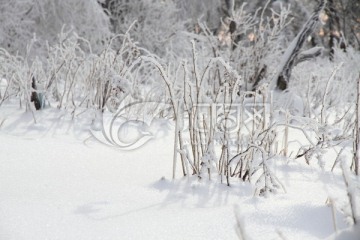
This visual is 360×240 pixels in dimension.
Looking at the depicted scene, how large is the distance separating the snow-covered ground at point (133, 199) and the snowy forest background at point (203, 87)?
6 cm

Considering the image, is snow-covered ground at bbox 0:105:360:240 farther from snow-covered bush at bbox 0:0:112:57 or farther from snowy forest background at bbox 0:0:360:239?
snow-covered bush at bbox 0:0:112:57

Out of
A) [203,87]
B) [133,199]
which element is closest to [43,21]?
[203,87]

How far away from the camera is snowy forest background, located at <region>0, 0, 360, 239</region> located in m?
1.29

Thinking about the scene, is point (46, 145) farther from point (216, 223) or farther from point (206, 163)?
point (216, 223)

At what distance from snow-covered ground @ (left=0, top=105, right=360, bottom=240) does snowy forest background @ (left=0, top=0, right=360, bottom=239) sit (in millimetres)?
61

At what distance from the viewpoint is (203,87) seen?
229cm

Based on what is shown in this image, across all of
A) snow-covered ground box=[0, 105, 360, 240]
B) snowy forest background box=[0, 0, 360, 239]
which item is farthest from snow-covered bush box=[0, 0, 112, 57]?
snow-covered ground box=[0, 105, 360, 240]

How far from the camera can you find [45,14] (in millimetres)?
6945

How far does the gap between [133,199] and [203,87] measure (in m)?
1.32

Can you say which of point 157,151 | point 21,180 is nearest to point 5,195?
point 21,180

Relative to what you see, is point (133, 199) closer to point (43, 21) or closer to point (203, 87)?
point (203, 87)

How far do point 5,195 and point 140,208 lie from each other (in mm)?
359

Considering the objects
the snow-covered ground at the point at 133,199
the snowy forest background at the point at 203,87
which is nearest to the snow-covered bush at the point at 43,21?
the snowy forest background at the point at 203,87

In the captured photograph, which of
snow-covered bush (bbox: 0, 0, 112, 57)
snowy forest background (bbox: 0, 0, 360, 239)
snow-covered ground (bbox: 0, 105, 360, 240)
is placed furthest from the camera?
snow-covered bush (bbox: 0, 0, 112, 57)
